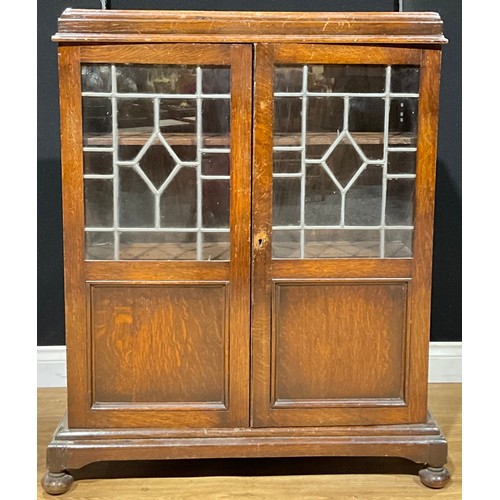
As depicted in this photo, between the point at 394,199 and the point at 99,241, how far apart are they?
0.85 metres

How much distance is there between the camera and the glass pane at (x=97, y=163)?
95.5 inches

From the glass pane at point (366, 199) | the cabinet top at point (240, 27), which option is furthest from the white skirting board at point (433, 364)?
the cabinet top at point (240, 27)

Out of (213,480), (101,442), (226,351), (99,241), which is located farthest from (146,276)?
(213,480)

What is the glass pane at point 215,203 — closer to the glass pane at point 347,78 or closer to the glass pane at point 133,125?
the glass pane at point 133,125

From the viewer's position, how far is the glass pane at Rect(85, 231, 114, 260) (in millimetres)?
2467

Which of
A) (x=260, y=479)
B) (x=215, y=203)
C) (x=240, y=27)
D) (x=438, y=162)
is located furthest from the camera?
(x=438, y=162)

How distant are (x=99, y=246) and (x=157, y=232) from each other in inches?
6.7

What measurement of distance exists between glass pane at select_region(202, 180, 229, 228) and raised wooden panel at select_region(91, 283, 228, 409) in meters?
0.18

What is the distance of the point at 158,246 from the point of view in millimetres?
2494

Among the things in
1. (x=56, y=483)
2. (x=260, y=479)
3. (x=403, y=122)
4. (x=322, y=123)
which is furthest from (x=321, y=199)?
(x=56, y=483)

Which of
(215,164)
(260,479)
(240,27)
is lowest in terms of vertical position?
(260,479)

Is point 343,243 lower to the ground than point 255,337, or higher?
higher

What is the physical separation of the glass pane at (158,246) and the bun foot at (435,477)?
0.94 metres

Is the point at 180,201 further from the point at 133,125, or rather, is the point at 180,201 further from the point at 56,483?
the point at 56,483
